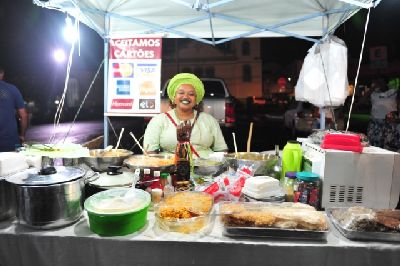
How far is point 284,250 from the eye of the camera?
5.49 ft

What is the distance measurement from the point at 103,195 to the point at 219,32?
3820mm

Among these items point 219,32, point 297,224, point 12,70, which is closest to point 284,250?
point 297,224

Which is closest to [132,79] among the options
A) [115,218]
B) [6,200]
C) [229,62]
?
[6,200]

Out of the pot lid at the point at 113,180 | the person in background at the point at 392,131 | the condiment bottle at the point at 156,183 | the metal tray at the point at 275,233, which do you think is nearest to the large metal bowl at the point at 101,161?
the pot lid at the point at 113,180

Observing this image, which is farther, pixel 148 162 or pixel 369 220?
pixel 148 162

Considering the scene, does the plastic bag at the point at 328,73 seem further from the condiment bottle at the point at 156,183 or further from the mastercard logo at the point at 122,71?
the condiment bottle at the point at 156,183

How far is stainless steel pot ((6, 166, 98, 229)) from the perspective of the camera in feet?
5.59

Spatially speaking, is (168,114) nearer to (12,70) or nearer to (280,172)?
(280,172)

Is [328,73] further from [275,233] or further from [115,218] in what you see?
[115,218]

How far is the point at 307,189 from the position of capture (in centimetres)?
215

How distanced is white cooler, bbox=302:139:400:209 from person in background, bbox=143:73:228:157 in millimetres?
1729

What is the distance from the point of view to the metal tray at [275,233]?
1.69 metres

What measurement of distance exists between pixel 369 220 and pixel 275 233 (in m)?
0.54

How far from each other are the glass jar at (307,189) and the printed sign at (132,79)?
288cm
